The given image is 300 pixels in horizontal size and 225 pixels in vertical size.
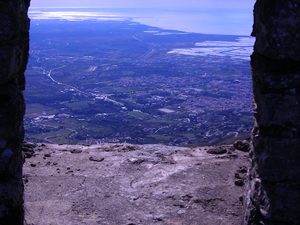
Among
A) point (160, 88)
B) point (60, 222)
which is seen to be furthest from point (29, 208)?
point (160, 88)

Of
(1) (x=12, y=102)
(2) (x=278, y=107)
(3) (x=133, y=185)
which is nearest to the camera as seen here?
(1) (x=12, y=102)

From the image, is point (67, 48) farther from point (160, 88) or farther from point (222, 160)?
point (222, 160)

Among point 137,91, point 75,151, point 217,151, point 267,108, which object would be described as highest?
point 267,108

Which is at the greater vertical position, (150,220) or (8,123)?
(8,123)

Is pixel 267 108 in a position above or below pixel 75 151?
above

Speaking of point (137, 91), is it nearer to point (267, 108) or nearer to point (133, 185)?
point (133, 185)

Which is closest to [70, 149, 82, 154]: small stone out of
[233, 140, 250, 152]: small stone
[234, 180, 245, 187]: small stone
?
[233, 140, 250, 152]: small stone

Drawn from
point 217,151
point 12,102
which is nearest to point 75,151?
point 217,151
